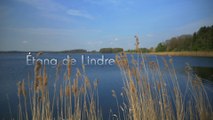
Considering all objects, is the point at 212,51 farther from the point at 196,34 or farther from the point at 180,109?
the point at 180,109

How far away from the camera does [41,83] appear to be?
7.72 feet

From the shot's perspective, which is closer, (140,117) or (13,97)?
(140,117)

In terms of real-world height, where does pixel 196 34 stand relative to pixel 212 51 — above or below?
above

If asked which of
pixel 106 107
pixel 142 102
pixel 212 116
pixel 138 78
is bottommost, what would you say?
pixel 106 107

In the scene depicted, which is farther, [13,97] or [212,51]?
[212,51]

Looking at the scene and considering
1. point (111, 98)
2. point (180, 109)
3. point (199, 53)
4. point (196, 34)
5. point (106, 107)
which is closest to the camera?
point (180, 109)

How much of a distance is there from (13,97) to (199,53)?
3385 cm

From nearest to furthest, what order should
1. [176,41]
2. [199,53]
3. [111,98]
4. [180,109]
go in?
[180,109] < [111,98] < [199,53] < [176,41]

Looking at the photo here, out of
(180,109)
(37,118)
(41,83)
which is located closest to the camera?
(41,83)

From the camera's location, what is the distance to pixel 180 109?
2873mm

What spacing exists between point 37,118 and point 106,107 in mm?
4863

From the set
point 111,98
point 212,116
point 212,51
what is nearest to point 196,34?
point 212,51

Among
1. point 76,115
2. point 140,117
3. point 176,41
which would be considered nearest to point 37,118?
point 76,115

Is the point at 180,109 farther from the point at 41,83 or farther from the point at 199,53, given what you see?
the point at 199,53
